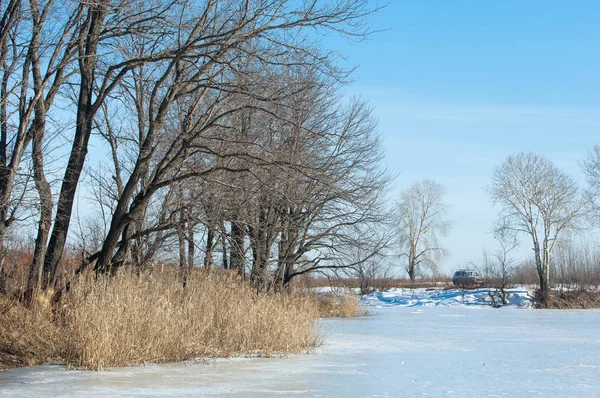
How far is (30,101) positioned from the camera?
1106 centimetres

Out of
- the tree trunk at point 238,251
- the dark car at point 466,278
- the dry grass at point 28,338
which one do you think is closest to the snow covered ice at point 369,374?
the dry grass at point 28,338

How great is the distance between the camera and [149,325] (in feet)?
31.9

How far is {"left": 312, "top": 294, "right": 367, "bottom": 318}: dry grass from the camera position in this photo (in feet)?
83.0

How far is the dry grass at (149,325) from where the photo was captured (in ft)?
30.5

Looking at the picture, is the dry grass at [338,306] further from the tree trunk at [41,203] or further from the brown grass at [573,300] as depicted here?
the tree trunk at [41,203]

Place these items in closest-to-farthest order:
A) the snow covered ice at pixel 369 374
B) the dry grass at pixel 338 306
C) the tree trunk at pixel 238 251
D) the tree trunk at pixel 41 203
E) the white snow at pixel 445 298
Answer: the snow covered ice at pixel 369 374 < the tree trunk at pixel 41 203 < the tree trunk at pixel 238 251 < the dry grass at pixel 338 306 < the white snow at pixel 445 298

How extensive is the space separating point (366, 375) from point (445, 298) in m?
30.7

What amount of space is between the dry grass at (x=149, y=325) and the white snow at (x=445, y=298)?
2288cm

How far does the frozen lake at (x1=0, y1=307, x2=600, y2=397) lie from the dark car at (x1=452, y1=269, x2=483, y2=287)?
32304 millimetres

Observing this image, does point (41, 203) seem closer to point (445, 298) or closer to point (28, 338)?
point (28, 338)

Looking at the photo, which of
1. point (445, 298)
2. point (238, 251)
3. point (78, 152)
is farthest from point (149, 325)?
point (445, 298)

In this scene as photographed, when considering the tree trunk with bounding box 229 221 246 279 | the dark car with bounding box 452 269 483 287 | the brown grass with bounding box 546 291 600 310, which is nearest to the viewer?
the tree trunk with bounding box 229 221 246 279

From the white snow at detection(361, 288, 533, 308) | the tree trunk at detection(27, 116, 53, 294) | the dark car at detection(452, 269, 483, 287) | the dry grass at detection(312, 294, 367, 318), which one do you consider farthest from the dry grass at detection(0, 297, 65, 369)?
the dark car at detection(452, 269, 483, 287)

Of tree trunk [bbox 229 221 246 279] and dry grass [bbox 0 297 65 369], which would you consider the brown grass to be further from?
dry grass [bbox 0 297 65 369]
